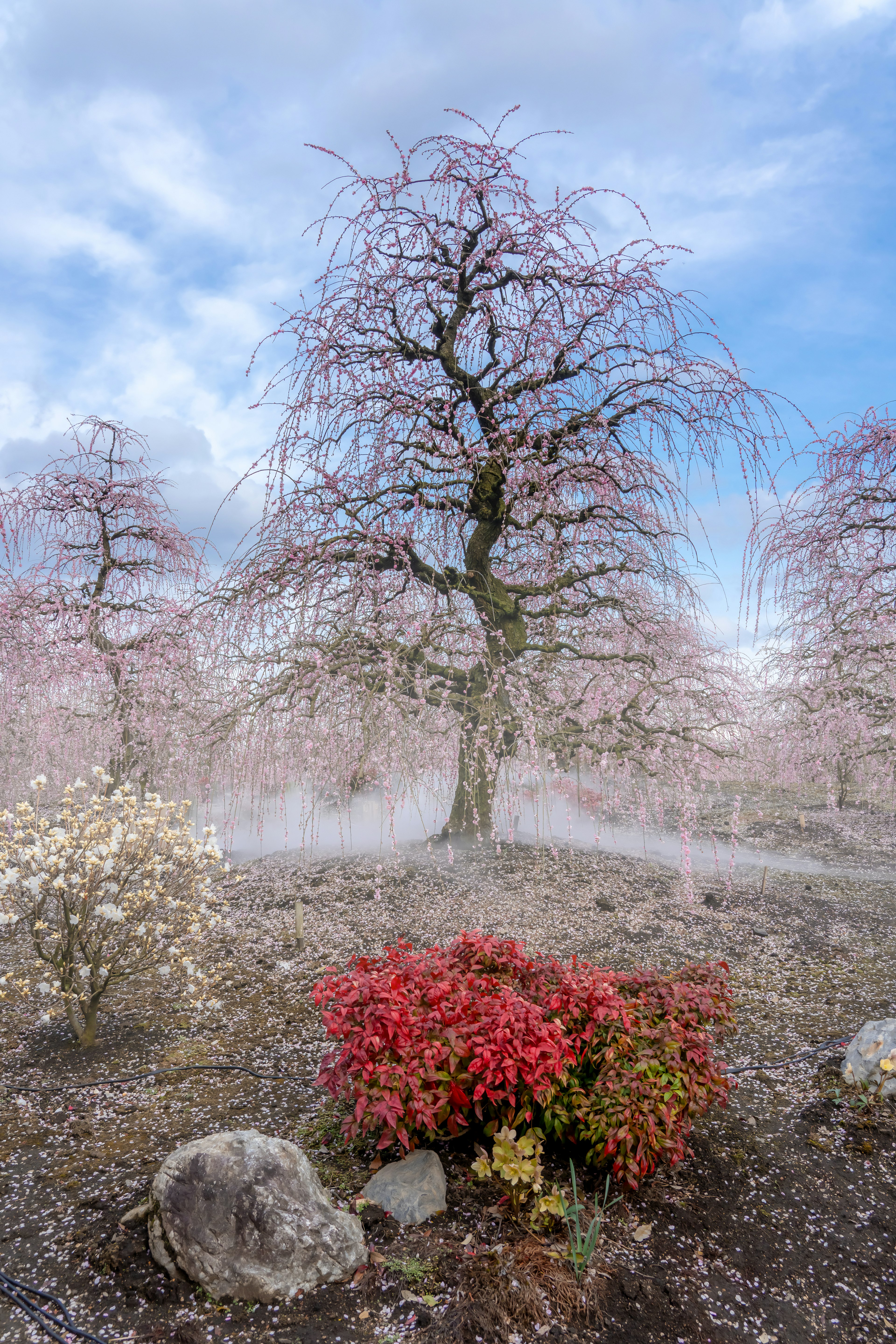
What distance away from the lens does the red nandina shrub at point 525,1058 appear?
9.53 ft

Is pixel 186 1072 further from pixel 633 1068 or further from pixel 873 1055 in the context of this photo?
pixel 873 1055

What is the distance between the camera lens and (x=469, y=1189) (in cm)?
308

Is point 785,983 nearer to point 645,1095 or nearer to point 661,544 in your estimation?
point 645,1095

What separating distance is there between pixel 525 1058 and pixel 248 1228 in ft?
3.74

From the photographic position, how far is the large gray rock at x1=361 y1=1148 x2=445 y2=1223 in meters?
2.86

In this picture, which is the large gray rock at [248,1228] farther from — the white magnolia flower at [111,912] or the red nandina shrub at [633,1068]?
the white magnolia flower at [111,912]

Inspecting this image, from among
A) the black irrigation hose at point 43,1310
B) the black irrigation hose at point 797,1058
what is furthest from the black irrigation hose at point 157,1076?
the black irrigation hose at point 797,1058

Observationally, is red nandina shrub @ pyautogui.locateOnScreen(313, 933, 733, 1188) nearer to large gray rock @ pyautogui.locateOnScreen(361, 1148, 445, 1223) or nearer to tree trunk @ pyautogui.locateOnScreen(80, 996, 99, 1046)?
large gray rock @ pyautogui.locateOnScreen(361, 1148, 445, 1223)

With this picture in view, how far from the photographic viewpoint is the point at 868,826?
1356 centimetres

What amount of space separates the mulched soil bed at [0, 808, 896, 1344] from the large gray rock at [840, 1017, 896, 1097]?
117mm

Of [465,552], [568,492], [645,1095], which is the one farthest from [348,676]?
[645,1095]

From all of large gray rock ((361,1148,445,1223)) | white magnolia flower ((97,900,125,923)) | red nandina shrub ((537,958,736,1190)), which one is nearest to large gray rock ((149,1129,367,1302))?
large gray rock ((361,1148,445,1223))

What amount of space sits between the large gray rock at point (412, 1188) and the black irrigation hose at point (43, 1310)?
1.03 meters

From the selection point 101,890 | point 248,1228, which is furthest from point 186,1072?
point 248,1228
